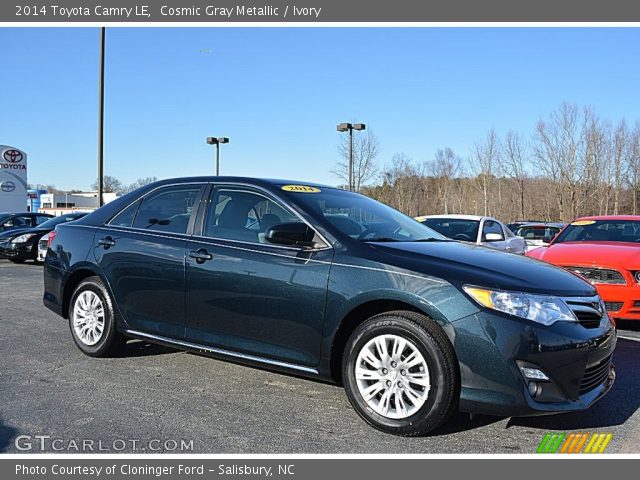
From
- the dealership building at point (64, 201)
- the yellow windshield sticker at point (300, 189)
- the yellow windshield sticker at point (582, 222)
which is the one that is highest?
the dealership building at point (64, 201)

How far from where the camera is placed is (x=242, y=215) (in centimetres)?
453

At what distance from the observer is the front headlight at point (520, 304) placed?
3381mm

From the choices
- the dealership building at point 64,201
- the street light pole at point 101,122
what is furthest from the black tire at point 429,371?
the dealership building at point 64,201

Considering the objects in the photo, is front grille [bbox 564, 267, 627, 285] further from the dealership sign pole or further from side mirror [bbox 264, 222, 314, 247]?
the dealership sign pole

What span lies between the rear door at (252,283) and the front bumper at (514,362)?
1.00 metres

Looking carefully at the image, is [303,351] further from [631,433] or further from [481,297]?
[631,433]

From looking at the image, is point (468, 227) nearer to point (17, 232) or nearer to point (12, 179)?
point (17, 232)

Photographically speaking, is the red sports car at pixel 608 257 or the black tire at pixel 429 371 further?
the red sports car at pixel 608 257

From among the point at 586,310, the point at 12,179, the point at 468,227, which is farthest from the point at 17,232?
the point at 12,179

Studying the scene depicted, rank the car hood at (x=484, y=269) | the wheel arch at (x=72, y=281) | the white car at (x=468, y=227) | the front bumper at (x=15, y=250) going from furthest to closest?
the front bumper at (x=15, y=250) < the white car at (x=468, y=227) < the wheel arch at (x=72, y=281) < the car hood at (x=484, y=269)

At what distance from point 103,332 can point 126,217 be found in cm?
105

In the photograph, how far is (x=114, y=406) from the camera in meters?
3.99
